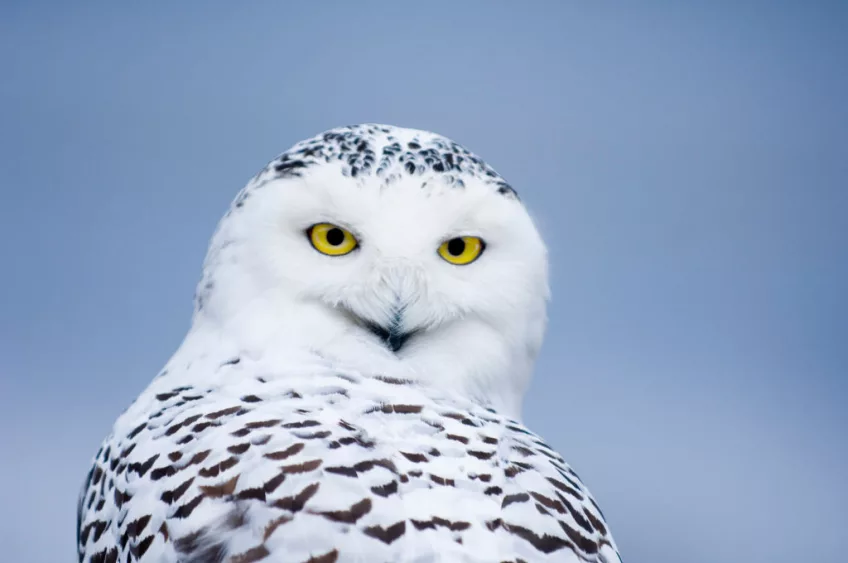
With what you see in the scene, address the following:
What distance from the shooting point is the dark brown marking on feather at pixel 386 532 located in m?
0.97

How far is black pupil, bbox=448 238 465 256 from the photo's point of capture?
1348 millimetres

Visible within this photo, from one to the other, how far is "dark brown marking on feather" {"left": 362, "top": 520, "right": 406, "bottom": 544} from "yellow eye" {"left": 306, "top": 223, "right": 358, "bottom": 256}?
1.66 ft

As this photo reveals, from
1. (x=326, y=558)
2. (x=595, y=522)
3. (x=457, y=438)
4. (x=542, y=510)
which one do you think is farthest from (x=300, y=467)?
(x=595, y=522)

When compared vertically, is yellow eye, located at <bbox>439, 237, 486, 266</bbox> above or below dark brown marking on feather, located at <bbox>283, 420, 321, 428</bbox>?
above

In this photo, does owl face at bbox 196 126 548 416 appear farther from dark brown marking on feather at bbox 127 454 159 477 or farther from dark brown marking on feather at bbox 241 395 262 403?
dark brown marking on feather at bbox 127 454 159 477

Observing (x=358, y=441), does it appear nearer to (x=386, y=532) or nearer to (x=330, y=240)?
(x=386, y=532)

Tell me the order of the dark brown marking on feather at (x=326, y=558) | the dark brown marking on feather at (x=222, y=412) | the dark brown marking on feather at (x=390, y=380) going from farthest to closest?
the dark brown marking on feather at (x=390, y=380) < the dark brown marking on feather at (x=222, y=412) < the dark brown marking on feather at (x=326, y=558)

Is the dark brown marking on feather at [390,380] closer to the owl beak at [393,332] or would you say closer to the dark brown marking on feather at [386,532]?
the owl beak at [393,332]

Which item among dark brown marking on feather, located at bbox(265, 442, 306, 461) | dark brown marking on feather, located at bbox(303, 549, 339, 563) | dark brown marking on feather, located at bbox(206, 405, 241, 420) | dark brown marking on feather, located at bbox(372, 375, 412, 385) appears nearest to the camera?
dark brown marking on feather, located at bbox(303, 549, 339, 563)

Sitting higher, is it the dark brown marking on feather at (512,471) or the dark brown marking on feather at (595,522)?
the dark brown marking on feather at (512,471)

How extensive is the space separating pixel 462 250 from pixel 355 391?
33cm

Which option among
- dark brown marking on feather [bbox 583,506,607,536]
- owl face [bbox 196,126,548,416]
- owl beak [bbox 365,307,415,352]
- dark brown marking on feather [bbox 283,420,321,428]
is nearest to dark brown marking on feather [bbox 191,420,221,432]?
dark brown marking on feather [bbox 283,420,321,428]

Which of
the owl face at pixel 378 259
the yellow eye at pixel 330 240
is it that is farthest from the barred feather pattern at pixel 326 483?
the yellow eye at pixel 330 240

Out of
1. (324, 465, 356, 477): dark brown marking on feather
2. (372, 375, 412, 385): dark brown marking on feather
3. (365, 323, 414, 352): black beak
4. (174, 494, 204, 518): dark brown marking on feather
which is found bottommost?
(174, 494, 204, 518): dark brown marking on feather
